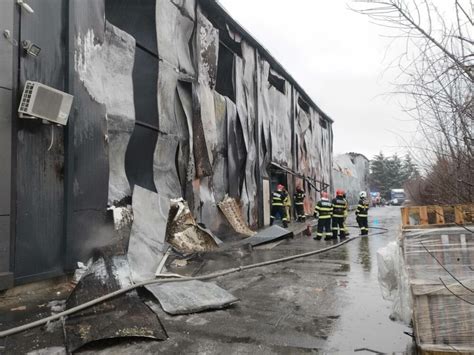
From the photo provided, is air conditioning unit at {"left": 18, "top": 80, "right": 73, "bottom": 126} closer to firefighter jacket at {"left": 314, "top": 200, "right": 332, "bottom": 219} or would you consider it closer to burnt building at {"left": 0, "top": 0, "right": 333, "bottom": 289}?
burnt building at {"left": 0, "top": 0, "right": 333, "bottom": 289}

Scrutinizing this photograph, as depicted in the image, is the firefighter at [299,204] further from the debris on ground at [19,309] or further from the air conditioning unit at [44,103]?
the debris on ground at [19,309]

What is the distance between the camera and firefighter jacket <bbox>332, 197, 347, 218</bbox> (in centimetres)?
Answer: 1282

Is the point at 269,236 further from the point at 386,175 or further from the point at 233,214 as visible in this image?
the point at 386,175

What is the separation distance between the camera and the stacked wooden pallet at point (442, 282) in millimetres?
3199

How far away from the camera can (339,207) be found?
42.4 ft

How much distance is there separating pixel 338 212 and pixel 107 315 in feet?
31.6

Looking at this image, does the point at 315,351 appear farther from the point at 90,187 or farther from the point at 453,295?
the point at 90,187

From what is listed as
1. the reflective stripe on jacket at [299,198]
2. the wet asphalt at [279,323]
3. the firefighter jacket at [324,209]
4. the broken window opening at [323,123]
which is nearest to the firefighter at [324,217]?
the firefighter jacket at [324,209]

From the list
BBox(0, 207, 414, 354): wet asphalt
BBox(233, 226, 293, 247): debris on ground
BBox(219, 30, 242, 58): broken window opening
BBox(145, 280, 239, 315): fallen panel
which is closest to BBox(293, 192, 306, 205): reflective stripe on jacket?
BBox(233, 226, 293, 247): debris on ground

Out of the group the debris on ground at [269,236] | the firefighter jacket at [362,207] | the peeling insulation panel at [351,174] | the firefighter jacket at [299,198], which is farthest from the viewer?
the peeling insulation panel at [351,174]

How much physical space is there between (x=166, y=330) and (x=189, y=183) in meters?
6.43

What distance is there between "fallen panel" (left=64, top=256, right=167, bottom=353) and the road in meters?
0.14

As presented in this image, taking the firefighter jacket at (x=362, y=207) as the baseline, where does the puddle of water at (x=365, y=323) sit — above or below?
below

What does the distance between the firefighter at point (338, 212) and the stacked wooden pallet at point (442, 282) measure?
863 centimetres
